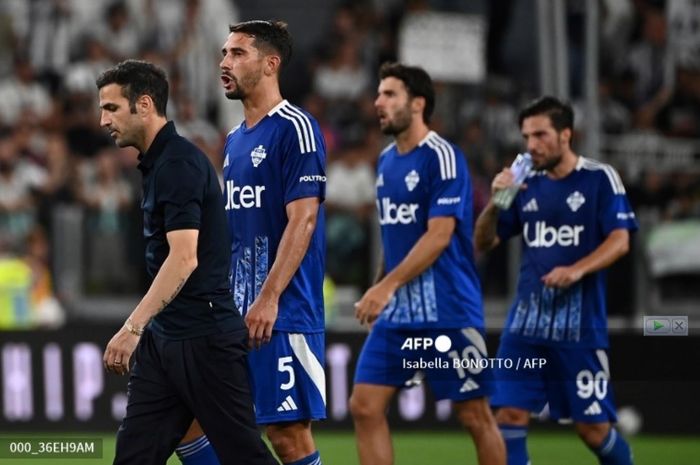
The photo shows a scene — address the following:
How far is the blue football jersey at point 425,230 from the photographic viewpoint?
823 centimetres

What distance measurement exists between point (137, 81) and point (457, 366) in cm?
266

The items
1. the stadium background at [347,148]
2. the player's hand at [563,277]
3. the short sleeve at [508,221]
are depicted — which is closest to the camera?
the player's hand at [563,277]

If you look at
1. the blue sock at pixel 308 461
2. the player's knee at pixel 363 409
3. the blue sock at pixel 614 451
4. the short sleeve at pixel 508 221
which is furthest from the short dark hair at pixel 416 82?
the blue sock at pixel 308 461

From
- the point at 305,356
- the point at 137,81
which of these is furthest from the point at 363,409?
the point at 137,81

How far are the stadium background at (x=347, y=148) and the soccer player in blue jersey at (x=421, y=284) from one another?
3.70 ft

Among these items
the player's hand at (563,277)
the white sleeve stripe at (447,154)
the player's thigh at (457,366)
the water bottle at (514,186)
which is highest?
Answer: the white sleeve stripe at (447,154)

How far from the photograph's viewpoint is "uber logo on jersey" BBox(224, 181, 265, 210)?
7.04m

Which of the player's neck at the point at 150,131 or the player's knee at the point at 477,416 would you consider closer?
the player's neck at the point at 150,131

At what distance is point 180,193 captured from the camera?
19.9 ft

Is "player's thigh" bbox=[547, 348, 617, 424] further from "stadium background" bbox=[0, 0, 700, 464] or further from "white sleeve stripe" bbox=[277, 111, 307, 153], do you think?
"white sleeve stripe" bbox=[277, 111, 307, 153]

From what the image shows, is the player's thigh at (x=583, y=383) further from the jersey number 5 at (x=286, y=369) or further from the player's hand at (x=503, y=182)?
the jersey number 5 at (x=286, y=369)

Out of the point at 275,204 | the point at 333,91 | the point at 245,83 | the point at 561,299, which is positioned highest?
the point at 333,91

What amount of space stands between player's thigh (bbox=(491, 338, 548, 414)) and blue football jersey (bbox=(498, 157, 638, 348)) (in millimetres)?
85

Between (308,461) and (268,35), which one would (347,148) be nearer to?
(268,35)
